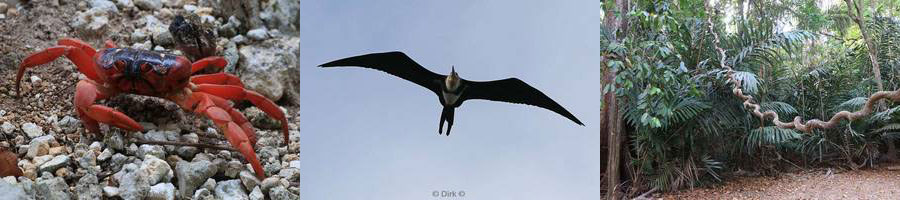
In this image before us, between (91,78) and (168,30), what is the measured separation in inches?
7.4

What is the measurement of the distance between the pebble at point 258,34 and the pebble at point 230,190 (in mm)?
339

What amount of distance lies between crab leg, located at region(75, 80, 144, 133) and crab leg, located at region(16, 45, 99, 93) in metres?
0.11

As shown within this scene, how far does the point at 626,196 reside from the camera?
260 cm

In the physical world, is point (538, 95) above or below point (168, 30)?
below

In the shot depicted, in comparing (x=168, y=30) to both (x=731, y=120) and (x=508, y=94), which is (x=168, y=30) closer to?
(x=508, y=94)

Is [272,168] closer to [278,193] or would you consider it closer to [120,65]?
[278,193]

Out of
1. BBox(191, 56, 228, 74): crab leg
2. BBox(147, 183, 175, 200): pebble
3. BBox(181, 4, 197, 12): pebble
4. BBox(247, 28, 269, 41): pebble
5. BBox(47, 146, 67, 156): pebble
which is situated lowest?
BBox(147, 183, 175, 200): pebble

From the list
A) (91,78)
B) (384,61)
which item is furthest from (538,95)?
(91,78)

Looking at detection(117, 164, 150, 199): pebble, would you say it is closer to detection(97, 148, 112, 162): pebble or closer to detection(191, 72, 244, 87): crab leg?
detection(97, 148, 112, 162): pebble

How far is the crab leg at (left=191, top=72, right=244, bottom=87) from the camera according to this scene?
1.42 meters

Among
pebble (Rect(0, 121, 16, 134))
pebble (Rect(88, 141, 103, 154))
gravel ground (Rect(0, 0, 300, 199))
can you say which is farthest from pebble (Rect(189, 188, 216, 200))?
pebble (Rect(0, 121, 16, 134))

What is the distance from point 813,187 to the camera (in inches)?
109

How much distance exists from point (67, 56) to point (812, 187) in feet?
8.98

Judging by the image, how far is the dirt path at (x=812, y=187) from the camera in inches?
106
